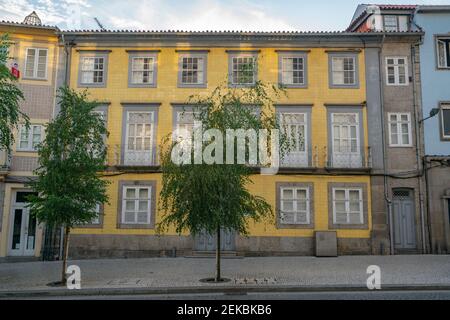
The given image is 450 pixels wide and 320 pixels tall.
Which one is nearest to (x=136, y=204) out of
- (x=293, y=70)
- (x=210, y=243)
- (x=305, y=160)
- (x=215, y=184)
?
(x=210, y=243)

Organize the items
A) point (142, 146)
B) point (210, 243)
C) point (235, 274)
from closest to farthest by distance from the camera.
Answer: point (235, 274), point (210, 243), point (142, 146)

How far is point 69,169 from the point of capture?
510 inches

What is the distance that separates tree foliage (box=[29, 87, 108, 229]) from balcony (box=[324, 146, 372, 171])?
10130mm

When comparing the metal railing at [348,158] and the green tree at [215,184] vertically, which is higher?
the metal railing at [348,158]

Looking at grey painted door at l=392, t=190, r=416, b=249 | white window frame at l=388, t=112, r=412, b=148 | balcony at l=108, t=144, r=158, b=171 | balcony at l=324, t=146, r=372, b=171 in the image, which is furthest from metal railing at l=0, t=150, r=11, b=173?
grey painted door at l=392, t=190, r=416, b=249

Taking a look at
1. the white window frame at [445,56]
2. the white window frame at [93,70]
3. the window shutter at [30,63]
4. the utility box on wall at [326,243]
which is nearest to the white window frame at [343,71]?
the white window frame at [445,56]

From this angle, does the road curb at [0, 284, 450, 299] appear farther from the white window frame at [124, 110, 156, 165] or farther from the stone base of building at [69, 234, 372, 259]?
the white window frame at [124, 110, 156, 165]

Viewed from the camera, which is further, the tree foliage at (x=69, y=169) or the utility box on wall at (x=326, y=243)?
the utility box on wall at (x=326, y=243)

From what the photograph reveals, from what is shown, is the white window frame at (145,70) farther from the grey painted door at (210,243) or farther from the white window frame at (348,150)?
the white window frame at (348,150)

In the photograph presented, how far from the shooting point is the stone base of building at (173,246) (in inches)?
739

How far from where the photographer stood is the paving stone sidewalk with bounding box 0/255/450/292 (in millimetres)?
12164

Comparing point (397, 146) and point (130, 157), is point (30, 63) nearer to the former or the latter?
point (130, 157)

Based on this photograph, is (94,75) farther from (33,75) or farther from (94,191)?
(94,191)

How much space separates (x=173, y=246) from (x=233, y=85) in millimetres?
7579
